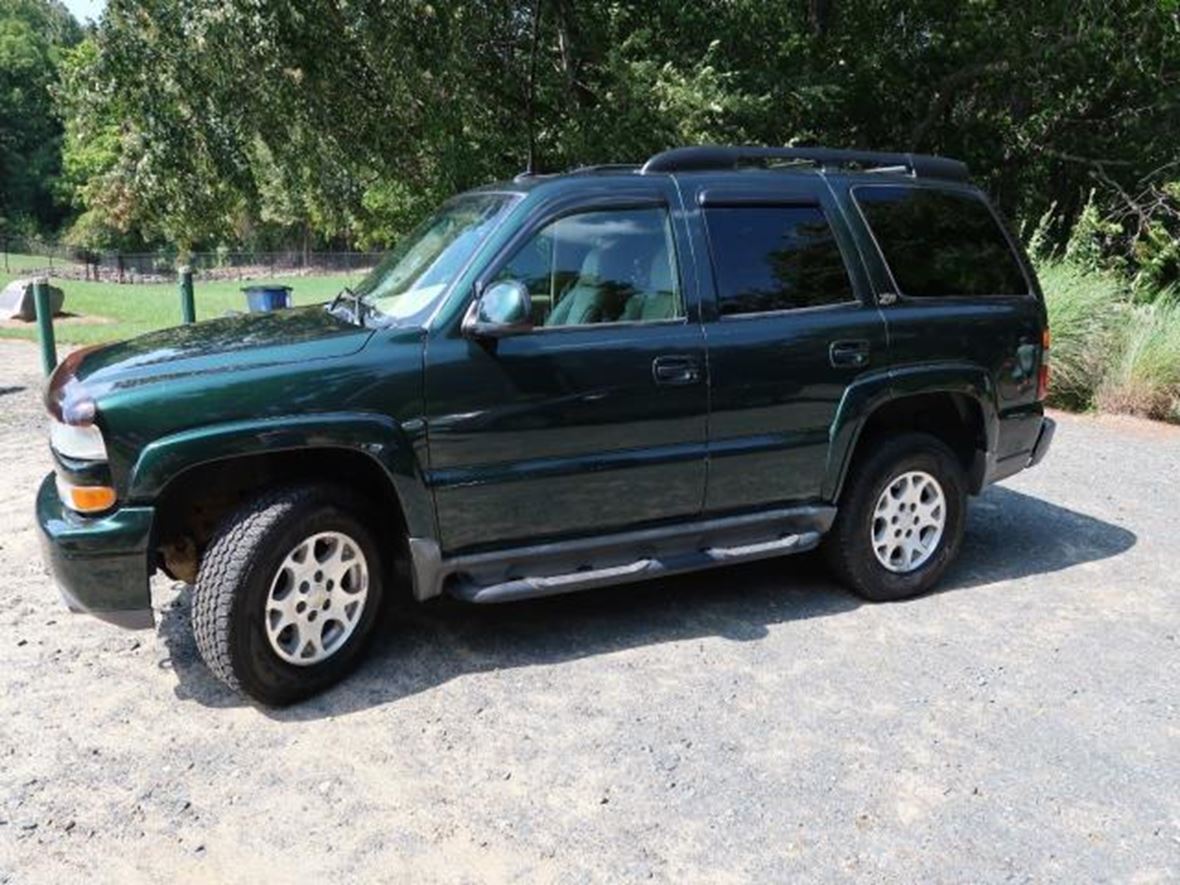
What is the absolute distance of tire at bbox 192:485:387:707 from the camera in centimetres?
355

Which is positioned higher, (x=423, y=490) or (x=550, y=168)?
(x=550, y=168)

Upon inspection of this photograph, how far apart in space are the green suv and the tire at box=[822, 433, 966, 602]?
1cm

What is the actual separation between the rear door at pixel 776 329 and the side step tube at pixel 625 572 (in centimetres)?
19

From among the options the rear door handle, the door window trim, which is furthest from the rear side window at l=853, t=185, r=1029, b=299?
the door window trim

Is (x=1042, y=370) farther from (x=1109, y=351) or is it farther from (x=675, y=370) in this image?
(x=1109, y=351)

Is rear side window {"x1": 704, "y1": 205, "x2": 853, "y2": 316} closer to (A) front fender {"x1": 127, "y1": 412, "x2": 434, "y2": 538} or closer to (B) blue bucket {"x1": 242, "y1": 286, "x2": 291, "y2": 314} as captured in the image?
(A) front fender {"x1": 127, "y1": 412, "x2": 434, "y2": 538}

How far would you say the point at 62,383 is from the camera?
376 centimetres

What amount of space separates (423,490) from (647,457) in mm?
960

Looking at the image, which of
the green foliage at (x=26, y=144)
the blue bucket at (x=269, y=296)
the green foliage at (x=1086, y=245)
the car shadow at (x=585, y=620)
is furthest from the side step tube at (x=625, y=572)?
the green foliage at (x=26, y=144)

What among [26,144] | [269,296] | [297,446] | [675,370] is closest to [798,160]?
[675,370]

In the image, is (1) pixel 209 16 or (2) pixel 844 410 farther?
(1) pixel 209 16

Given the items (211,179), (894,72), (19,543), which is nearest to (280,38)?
(211,179)

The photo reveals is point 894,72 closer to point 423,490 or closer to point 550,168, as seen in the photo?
point 550,168

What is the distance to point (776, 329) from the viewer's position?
4.37 metres
